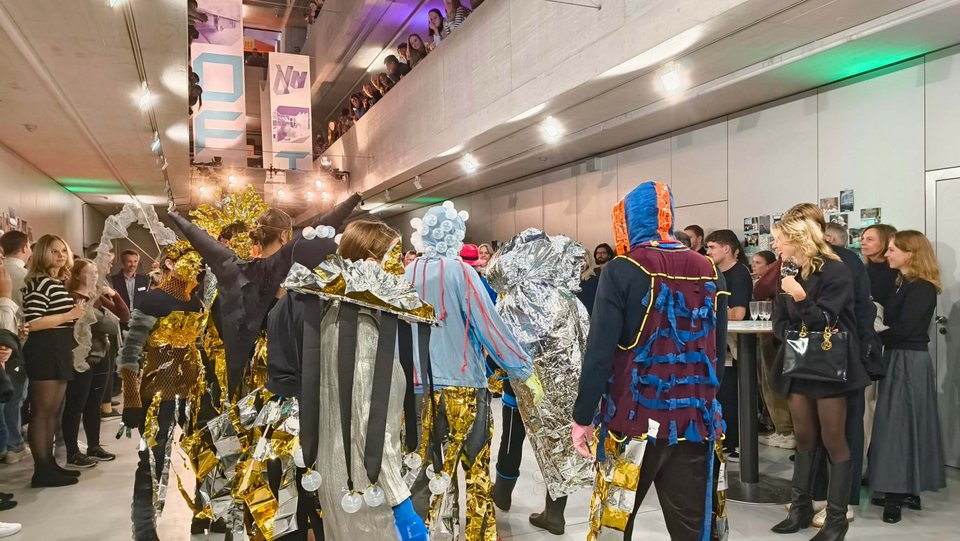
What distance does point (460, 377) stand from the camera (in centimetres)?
260

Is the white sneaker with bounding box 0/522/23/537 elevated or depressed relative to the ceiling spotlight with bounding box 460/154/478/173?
depressed

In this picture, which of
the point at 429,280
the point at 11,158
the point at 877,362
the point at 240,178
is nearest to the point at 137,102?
the point at 11,158

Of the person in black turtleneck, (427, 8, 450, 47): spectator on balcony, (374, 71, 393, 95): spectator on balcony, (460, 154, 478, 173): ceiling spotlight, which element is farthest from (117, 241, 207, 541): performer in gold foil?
(374, 71, 393, 95): spectator on balcony

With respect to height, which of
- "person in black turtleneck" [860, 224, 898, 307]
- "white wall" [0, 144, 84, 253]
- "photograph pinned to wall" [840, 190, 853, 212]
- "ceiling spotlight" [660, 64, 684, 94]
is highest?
A: "ceiling spotlight" [660, 64, 684, 94]

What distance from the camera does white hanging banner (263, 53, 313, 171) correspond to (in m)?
10.9

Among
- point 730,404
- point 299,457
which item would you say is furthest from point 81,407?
point 730,404

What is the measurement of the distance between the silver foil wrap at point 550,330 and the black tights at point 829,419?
3.59 feet

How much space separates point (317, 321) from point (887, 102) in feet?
15.8

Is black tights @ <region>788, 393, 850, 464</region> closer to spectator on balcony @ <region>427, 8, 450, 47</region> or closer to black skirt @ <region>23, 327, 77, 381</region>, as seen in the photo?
black skirt @ <region>23, 327, 77, 381</region>

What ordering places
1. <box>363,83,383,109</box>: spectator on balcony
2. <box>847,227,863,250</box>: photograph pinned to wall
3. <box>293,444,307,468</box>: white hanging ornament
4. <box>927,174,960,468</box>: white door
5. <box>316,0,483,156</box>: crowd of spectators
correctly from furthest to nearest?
<box>363,83,383,109</box>: spectator on balcony
<box>316,0,483,156</box>: crowd of spectators
<box>847,227,863,250</box>: photograph pinned to wall
<box>927,174,960,468</box>: white door
<box>293,444,307,468</box>: white hanging ornament

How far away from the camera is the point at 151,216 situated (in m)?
3.24

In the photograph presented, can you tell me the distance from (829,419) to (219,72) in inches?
355

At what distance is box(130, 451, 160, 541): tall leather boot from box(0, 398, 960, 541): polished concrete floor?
22 cm

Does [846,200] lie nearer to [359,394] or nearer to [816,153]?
[816,153]
